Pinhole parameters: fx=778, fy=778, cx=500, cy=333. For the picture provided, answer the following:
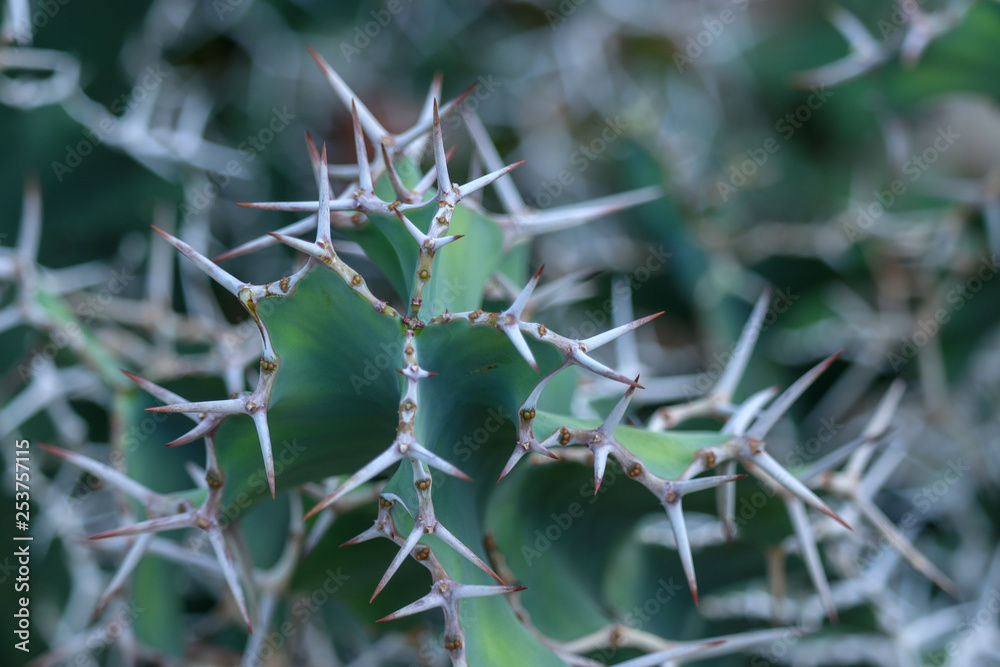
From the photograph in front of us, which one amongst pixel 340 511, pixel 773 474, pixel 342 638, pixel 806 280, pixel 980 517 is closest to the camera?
pixel 773 474

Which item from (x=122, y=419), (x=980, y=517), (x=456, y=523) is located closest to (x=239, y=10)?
(x=122, y=419)

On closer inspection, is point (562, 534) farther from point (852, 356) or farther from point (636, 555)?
point (852, 356)

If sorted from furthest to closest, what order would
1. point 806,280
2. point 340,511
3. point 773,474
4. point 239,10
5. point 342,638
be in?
point 239,10 → point 806,280 → point 342,638 → point 340,511 → point 773,474

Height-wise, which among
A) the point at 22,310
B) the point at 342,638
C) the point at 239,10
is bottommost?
the point at 342,638

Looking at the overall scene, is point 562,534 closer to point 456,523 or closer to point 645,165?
point 456,523

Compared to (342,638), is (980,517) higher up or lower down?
higher up

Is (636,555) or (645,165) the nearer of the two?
(636,555)

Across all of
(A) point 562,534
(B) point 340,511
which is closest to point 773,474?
(A) point 562,534
